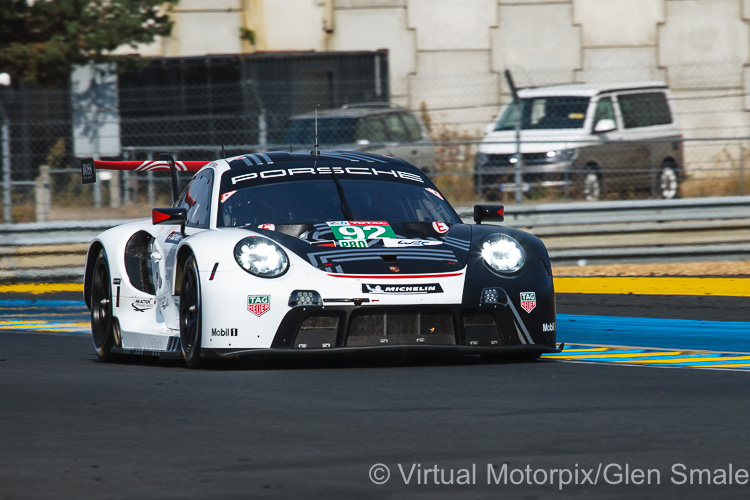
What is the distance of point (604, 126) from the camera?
19469mm

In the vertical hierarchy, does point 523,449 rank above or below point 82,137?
below

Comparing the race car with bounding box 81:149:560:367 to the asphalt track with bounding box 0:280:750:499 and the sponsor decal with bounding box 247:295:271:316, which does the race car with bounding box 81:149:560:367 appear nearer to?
the sponsor decal with bounding box 247:295:271:316

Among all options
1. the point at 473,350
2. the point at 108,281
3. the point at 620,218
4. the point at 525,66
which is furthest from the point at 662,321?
the point at 525,66

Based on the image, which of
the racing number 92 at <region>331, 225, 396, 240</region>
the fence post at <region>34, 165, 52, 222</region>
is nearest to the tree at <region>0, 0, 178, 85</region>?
the fence post at <region>34, 165, 52, 222</region>

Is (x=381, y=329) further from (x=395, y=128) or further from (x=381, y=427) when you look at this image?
(x=395, y=128)

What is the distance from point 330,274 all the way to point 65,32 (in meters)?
14.7

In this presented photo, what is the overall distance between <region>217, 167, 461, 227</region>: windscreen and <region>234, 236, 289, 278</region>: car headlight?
0.52 meters

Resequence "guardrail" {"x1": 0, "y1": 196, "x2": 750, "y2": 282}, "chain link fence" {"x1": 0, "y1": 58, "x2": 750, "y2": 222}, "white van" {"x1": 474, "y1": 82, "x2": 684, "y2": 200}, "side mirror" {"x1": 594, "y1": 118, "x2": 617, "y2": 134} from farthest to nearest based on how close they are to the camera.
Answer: "side mirror" {"x1": 594, "y1": 118, "x2": 617, "y2": 134} → "white van" {"x1": 474, "y1": 82, "x2": 684, "y2": 200} → "chain link fence" {"x1": 0, "y1": 58, "x2": 750, "y2": 222} → "guardrail" {"x1": 0, "y1": 196, "x2": 750, "y2": 282}

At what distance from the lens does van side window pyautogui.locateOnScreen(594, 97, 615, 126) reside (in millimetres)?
19641

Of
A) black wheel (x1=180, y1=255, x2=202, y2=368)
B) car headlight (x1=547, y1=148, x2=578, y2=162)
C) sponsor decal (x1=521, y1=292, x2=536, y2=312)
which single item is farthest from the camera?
car headlight (x1=547, y1=148, x2=578, y2=162)

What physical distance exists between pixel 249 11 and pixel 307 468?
22.2 metres

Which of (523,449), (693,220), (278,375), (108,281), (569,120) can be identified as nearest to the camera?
(523,449)

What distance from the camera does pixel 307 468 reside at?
4.58 m

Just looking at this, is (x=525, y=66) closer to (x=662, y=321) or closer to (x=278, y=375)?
(x=662, y=321)
